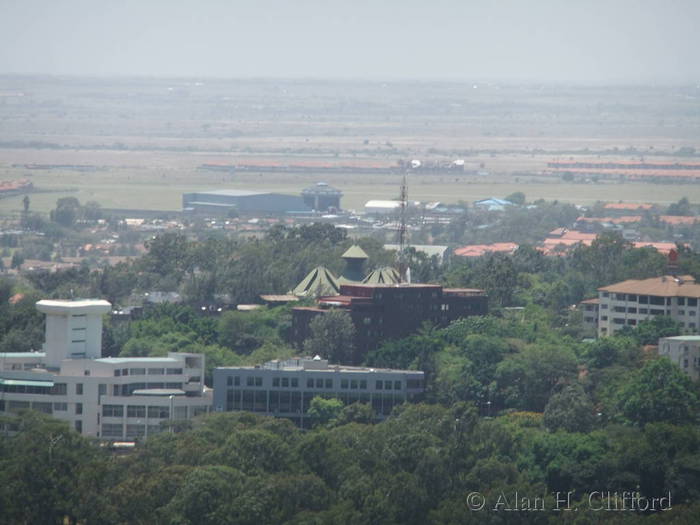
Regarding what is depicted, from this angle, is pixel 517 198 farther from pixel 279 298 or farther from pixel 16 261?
pixel 279 298

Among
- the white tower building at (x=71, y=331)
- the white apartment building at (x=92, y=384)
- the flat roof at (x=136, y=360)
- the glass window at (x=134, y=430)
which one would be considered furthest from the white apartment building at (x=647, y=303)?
the glass window at (x=134, y=430)

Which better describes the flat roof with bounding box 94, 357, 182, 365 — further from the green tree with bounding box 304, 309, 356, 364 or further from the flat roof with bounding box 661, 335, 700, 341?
the flat roof with bounding box 661, 335, 700, 341

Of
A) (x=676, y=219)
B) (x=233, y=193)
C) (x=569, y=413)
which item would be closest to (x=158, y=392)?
(x=569, y=413)

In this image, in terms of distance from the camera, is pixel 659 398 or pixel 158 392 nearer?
pixel 659 398

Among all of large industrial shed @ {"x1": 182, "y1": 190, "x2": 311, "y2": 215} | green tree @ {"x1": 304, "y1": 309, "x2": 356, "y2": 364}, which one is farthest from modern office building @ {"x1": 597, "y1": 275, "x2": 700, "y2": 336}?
large industrial shed @ {"x1": 182, "y1": 190, "x2": 311, "y2": 215}

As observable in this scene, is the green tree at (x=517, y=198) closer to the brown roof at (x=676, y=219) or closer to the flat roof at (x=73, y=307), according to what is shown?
the brown roof at (x=676, y=219)
